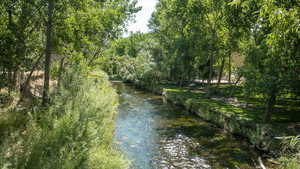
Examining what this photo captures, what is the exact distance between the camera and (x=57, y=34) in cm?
1342

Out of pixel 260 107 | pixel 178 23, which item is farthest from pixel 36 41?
pixel 178 23

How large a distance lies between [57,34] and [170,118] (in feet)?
40.1

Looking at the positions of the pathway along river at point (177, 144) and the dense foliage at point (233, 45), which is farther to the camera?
the pathway along river at point (177, 144)

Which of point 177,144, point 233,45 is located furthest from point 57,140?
point 233,45

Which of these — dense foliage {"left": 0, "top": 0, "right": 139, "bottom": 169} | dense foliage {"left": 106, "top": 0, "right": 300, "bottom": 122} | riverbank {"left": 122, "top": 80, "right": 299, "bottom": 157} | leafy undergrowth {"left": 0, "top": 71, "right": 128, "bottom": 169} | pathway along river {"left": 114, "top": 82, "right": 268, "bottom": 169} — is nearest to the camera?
leafy undergrowth {"left": 0, "top": 71, "right": 128, "bottom": 169}

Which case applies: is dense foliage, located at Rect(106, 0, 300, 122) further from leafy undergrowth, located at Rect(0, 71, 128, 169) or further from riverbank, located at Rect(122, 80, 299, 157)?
leafy undergrowth, located at Rect(0, 71, 128, 169)

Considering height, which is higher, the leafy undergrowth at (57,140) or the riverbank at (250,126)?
the leafy undergrowth at (57,140)

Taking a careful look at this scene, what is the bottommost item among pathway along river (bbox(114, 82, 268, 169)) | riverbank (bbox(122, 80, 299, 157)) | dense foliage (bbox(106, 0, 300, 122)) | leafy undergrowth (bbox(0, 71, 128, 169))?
pathway along river (bbox(114, 82, 268, 169))

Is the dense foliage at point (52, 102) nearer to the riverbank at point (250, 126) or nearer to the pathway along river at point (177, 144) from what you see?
the pathway along river at point (177, 144)

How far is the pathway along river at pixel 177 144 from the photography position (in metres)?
11.6

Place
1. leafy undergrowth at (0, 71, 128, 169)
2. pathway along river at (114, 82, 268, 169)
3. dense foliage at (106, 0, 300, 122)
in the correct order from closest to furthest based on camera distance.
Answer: leafy undergrowth at (0, 71, 128, 169), dense foliage at (106, 0, 300, 122), pathway along river at (114, 82, 268, 169)

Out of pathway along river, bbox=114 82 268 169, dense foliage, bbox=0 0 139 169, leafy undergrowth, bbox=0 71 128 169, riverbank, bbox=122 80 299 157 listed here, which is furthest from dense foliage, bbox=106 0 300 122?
dense foliage, bbox=0 0 139 169

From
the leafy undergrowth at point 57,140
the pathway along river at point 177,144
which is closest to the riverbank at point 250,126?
the pathway along river at point 177,144

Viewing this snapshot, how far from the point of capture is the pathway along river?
1155cm
